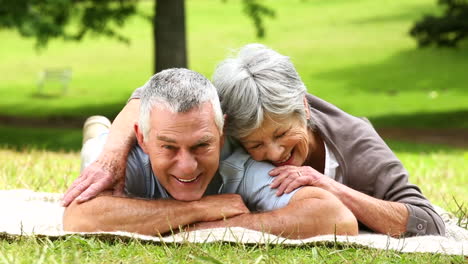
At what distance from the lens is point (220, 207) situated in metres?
4.74

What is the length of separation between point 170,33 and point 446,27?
5.90 meters

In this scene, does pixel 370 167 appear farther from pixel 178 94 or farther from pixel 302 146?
pixel 178 94

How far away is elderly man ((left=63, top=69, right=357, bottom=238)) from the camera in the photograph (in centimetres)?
447

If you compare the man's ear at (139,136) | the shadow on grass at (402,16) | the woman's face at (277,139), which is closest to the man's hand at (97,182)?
the man's ear at (139,136)

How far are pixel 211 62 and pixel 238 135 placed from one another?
2586 cm

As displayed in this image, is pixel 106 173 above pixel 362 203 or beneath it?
above

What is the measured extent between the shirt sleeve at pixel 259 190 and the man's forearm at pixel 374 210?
300mm

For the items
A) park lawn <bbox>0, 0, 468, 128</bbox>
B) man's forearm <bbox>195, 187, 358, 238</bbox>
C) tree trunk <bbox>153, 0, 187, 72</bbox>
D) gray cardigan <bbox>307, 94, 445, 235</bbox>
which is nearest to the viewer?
man's forearm <bbox>195, 187, 358, 238</bbox>

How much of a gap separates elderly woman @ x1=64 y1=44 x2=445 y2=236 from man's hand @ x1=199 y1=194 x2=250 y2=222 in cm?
25

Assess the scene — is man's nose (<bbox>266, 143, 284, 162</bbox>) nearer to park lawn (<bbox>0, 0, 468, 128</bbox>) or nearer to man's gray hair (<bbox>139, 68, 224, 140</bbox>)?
→ man's gray hair (<bbox>139, 68, 224, 140</bbox>)

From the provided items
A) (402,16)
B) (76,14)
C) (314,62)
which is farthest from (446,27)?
(402,16)

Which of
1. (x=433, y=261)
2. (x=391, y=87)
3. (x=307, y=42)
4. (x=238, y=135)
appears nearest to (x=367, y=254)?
(x=433, y=261)

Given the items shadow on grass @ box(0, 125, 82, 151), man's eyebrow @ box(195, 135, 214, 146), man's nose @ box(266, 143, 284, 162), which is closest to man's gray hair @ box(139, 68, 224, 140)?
man's eyebrow @ box(195, 135, 214, 146)

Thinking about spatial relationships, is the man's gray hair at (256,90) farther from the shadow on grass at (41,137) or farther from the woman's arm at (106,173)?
the shadow on grass at (41,137)
